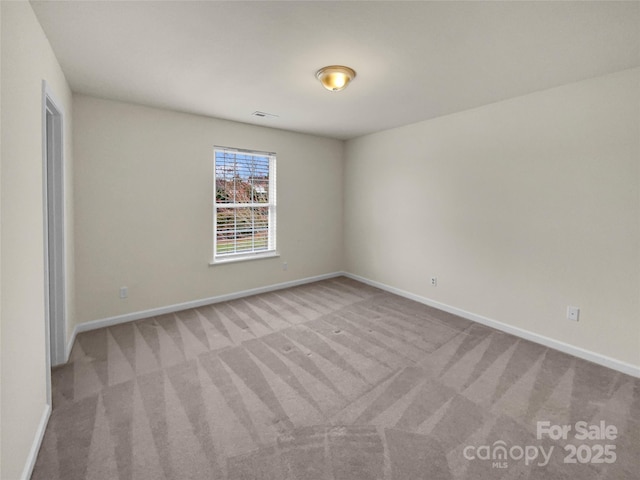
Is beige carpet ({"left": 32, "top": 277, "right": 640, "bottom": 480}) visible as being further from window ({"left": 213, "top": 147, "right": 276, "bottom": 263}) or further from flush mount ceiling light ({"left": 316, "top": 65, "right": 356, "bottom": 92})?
flush mount ceiling light ({"left": 316, "top": 65, "right": 356, "bottom": 92})

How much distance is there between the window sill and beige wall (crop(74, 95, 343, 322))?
7cm

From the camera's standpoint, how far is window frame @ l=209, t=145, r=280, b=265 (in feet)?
13.5

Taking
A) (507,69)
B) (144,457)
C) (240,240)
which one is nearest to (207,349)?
(144,457)

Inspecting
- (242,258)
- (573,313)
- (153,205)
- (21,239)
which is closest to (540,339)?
(573,313)

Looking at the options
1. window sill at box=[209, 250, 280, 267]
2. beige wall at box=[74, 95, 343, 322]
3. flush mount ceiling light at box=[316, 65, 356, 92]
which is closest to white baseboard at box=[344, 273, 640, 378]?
window sill at box=[209, 250, 280, 267]

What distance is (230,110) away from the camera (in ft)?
11.9

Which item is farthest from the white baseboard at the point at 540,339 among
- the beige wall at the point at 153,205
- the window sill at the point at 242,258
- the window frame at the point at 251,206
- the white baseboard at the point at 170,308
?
the beige wall at the point at 153,205

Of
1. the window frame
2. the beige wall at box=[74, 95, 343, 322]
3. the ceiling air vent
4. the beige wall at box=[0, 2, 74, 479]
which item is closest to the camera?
the beige wall at box=[0, 2, 74, 479]

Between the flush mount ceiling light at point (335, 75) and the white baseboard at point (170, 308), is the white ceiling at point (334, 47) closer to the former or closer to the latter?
the flush mount ceiling light at point (335, 75)

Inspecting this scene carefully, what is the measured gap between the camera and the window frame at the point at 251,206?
163 inches

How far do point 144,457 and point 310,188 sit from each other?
4.07 metres

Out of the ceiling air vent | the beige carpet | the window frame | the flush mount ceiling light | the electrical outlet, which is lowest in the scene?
the beige carpet

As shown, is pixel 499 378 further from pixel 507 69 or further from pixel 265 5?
pixel 265 5

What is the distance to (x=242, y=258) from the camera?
4398mm
